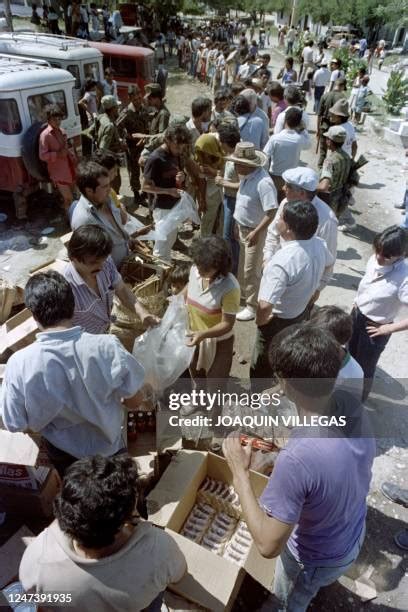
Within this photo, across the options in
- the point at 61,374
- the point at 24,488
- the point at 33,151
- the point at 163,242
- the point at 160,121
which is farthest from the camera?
the point at 160,121

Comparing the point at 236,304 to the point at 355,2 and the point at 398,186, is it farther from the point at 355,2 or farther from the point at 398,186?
the point at 355,2

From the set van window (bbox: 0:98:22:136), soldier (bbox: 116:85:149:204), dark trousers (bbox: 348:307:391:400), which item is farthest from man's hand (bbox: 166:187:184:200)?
van window (bbox: 0:98:22:136)

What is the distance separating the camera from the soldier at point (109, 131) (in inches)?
239

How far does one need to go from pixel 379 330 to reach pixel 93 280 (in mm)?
2088

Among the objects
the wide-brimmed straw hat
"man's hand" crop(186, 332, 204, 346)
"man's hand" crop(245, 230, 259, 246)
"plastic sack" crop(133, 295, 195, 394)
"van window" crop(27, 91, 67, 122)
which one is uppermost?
the wide-brimmed straw hat

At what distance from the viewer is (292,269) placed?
2.78 m

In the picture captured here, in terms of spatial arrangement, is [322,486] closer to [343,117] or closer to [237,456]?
[237,456]

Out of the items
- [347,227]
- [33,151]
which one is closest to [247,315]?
[347,227]

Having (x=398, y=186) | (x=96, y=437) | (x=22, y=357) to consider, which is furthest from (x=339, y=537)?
(x=398, y=186)

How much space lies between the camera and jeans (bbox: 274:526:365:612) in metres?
1.81

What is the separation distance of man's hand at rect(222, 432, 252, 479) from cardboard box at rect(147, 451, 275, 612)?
0.72 meters

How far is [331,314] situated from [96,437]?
4.74 feet

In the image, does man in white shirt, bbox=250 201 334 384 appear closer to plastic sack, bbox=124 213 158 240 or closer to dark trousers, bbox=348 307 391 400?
dark trousers, bbox=348 307 391 400

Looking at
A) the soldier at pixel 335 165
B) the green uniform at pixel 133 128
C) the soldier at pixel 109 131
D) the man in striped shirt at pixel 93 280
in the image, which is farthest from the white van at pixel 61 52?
the man in striped shirt at pixel 93 280
